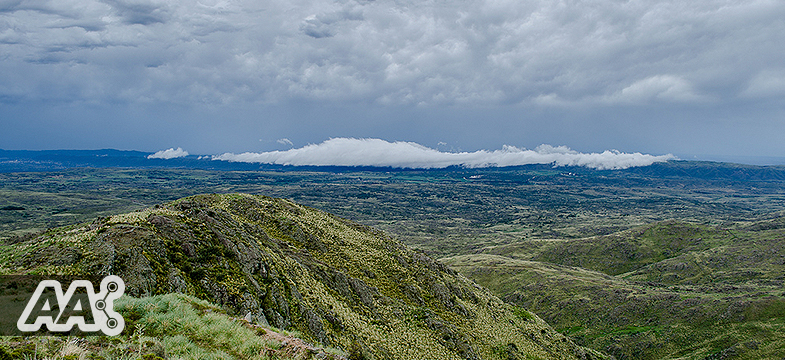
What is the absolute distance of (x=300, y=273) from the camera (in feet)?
104

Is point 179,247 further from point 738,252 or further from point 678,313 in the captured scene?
point 738,252

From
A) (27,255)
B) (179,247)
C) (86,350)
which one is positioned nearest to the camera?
(86,350)

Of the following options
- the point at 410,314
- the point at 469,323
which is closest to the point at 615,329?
the point at 469,323

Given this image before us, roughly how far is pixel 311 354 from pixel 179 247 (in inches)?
569

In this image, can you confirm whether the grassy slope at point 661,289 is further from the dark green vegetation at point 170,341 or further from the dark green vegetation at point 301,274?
the dark green vegetation at point 170,341

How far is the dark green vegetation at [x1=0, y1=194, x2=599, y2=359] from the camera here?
1978cm

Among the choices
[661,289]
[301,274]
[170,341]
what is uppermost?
[170,341]
